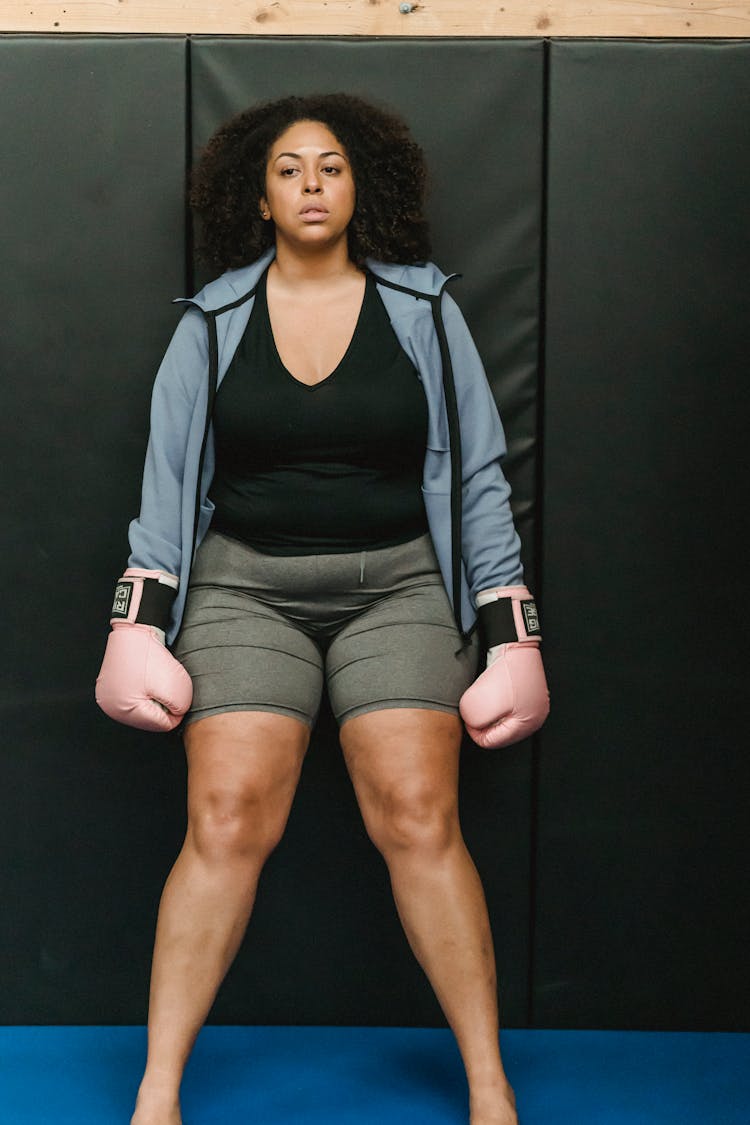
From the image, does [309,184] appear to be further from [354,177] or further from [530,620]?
→ [530,620]

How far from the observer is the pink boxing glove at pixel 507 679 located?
2.09m

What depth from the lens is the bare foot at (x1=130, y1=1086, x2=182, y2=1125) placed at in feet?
6.46

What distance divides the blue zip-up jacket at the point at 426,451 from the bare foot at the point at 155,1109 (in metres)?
0.74

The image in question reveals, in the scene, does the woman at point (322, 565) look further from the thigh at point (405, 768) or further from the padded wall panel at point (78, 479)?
the padded wall panel at point (78, 479)

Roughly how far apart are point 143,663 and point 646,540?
1040 millimetres

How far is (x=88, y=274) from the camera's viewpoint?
7.97ft

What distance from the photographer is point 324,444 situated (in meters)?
2.14

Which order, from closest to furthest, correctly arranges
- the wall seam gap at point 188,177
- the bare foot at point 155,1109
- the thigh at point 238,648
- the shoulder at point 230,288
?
the bare foot at point 155,1109
the thigh at point 238,648
the shoulder at point 230,288
the wall seam gap at point 188,177

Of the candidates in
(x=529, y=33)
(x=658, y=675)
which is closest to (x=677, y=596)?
(x=658, y=675)

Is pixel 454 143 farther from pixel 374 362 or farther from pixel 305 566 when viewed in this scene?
pixel 305 566

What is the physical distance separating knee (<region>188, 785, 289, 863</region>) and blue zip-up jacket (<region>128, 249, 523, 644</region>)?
309 millimetres

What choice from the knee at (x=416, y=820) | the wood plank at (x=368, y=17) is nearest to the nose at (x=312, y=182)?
the wood plank at (x=368, y=17)

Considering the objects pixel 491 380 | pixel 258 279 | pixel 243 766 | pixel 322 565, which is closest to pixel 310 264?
pixel 258 279

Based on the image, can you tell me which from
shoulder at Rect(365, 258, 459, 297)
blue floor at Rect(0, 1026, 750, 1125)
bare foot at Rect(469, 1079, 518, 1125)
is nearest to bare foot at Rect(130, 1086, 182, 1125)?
blue floor at Rect(0, 1026, 750, 1125)
